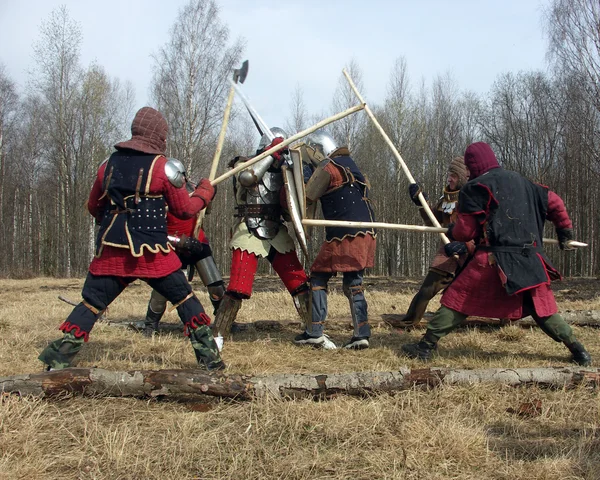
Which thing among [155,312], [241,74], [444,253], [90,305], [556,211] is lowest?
[155,312]

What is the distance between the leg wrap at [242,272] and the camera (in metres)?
4.52

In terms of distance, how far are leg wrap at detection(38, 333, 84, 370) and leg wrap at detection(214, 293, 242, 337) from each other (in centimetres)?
153

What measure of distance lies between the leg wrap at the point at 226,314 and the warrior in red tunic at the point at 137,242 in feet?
3.99

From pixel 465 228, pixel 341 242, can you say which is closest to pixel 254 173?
pixel 341 242

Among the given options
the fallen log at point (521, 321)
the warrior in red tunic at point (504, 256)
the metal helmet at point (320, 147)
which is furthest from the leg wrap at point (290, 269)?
the warrior in red tunic at point (504, 256)

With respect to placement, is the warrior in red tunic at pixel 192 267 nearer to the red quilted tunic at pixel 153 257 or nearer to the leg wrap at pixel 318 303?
the leg wrap at pixel 318 303

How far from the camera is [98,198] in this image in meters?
3.48

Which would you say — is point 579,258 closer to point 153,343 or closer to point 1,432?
point 153,343

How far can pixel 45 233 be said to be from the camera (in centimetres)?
2705

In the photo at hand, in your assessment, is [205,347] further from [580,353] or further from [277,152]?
[580,353]

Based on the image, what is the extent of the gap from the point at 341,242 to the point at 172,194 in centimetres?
164

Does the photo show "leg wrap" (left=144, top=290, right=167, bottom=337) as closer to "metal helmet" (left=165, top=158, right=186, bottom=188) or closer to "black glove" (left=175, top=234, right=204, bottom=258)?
"black glove" (left=175, top=234, right=204, bottom=258)

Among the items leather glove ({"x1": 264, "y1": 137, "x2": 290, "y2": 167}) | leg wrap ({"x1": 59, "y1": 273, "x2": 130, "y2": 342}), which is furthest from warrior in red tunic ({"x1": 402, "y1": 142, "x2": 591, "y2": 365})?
leg wrap ({"x1": 59, "y1": 273, "x2": 130, "y2": 342})

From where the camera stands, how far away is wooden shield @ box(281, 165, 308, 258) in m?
4.29
